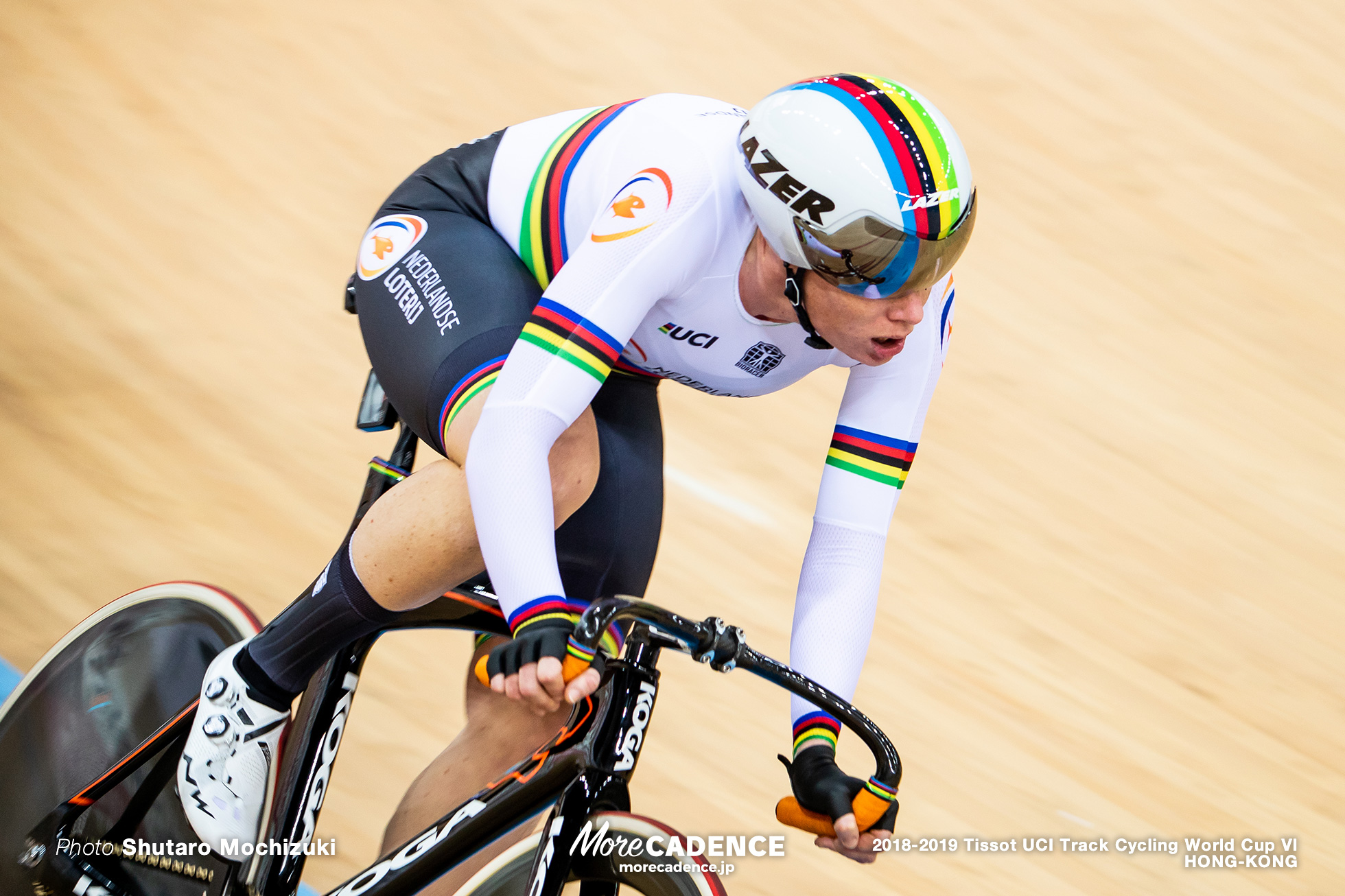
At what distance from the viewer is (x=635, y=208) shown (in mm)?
1871

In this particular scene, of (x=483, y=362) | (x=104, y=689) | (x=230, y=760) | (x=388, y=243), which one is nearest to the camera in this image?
(x=483, y=362)

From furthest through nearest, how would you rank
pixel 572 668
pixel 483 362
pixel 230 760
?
pixel 230 760 → pixel 483 362 → pixel 572 668

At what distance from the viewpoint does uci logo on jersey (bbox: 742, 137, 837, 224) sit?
1.78 metres

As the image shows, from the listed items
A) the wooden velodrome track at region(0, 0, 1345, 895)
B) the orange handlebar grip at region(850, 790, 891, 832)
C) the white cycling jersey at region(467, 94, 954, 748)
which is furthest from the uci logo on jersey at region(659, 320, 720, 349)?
the wooden velodrome track at region(0, 0, 1345, 895)

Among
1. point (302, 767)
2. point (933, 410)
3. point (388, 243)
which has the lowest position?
point (933, 410)

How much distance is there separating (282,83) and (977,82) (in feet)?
10.7

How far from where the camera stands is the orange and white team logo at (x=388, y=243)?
7.37 feet

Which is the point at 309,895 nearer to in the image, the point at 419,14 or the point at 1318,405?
the point at 1318,405

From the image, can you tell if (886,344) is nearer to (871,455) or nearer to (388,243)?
(871,455)

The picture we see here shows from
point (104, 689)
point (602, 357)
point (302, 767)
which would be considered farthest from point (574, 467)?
point (104, 689)

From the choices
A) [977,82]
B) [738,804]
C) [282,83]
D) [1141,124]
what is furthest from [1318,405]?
[282,83]

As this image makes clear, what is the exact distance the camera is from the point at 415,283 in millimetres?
2170

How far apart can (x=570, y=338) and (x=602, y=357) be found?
0.05 meters

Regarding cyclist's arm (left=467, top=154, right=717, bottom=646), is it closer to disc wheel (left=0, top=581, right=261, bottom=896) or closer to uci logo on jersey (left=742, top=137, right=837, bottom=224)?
uci logo on jersey (left=742, top=137, right=837, bottom=224)
